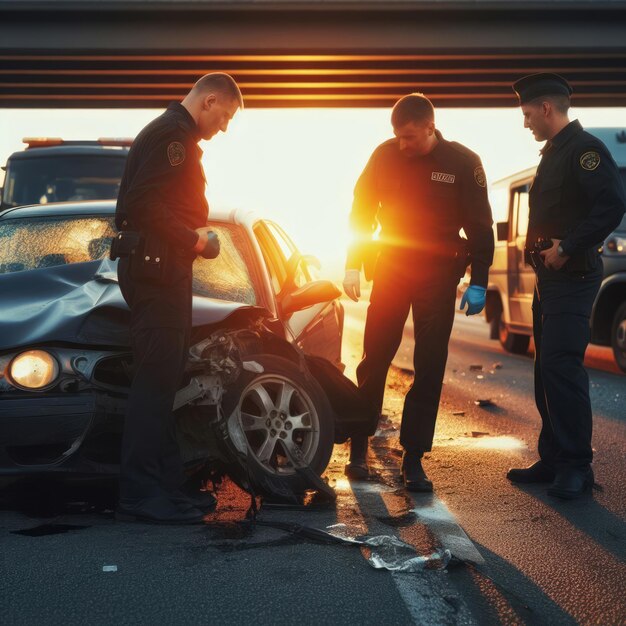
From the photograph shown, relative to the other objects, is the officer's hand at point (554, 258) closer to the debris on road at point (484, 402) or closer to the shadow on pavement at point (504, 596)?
the shadow on pavement at point (504, 596)

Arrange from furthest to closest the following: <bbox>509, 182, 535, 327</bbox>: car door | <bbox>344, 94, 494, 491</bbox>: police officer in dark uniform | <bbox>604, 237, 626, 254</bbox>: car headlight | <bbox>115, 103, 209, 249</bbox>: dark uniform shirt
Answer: <bbox>509, 182, 535, 327</bbox>: car door → <bbox>604, 237, 626, 254</bbox>: car headlight → <bbox>344, 94, 494, 491</bbox>: police officer in dark uniform → <bbox>115, 103, 209, 249</bbox>: dark uniform shirt

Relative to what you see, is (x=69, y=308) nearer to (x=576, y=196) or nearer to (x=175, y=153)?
(x=175, y=153)

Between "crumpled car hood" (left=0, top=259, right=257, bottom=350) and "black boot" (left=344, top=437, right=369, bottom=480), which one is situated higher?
"crumpled car hood" (left=0, top=259, right=257, bottom=350)

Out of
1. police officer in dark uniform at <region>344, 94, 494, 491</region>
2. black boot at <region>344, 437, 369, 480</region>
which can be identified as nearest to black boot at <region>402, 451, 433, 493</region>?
police officer in dark uniform at <region>344, 94, 494, 491</region>

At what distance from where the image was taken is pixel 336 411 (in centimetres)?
548

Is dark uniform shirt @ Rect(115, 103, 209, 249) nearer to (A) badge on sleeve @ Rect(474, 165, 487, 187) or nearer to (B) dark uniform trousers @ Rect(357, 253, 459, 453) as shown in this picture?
(B) dark uniform trousers @ Rect(357, 253, 459, 453)

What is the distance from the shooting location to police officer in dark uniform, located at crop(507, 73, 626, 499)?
5.10m

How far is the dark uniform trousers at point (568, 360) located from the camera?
5168mm

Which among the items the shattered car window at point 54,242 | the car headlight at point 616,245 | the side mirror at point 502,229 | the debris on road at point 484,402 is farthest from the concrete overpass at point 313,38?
the shattered car window at point 54,242

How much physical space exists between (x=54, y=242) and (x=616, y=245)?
751 cm

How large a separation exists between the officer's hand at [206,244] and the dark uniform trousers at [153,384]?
0.43 feet

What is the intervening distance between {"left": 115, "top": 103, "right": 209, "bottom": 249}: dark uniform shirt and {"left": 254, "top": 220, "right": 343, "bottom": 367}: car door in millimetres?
1248

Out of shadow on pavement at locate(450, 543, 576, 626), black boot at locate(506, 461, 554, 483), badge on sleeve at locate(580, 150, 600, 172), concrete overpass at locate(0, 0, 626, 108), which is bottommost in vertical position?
black boot at locate(506, 461, 554, 483)

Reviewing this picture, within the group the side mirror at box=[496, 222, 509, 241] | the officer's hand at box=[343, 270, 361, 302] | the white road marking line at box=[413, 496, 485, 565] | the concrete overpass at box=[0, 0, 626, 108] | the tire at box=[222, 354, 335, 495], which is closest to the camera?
the white road marking line at box=[413, 496, 485, 565]
